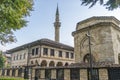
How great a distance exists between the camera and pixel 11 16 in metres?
11.4

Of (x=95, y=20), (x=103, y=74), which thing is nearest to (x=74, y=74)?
(x=103, y=74)

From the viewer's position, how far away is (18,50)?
45375mm

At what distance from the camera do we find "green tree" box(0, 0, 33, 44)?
35.7 feet

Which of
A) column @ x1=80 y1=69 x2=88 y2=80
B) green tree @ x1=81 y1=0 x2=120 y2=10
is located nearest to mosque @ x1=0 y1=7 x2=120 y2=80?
column @ x1=80 y1=69 x2=88 y2=80

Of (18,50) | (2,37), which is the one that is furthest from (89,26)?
(18,50)

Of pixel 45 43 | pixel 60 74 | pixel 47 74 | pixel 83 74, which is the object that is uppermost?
pixel 45 43

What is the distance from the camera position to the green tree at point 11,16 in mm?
10883

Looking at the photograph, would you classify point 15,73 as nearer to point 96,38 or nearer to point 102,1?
point 96,38

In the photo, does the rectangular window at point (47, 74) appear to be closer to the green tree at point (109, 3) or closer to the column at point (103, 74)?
the column at point (103, 74)

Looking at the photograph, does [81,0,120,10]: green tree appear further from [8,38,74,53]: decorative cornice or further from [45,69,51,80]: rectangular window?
[8,38,74,53]: decorative cornice

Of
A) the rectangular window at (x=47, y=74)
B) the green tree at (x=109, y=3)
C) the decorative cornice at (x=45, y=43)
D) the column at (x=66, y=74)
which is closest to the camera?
the green tree at (x=109, y=3)

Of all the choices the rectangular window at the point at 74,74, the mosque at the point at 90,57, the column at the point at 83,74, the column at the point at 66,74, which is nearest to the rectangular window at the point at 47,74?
the mosque at the point at 90,57

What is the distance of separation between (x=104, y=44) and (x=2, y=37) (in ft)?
45.0

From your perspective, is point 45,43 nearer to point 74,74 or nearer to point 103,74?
point 74,74
